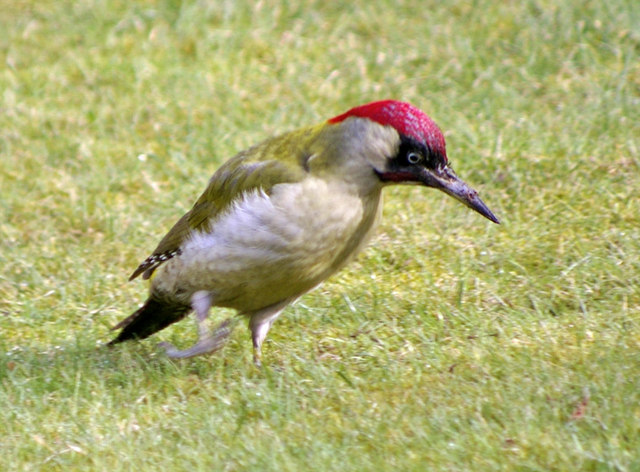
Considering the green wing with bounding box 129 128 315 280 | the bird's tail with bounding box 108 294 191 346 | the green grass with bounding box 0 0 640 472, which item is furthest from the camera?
the bird's tail with bounding box 108 294 191 346

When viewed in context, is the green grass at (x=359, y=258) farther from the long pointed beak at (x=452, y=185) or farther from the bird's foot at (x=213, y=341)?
the long pointed beak at (x=452, y=185)

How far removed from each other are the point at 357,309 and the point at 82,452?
5.41 ft

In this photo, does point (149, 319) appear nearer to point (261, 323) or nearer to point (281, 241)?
point (261, 323)

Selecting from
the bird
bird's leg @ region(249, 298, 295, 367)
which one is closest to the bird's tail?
the bird

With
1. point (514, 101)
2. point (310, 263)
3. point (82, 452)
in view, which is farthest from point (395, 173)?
point (514, 101)

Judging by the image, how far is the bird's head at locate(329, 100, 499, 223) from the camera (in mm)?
4359

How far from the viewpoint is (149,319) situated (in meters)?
5.19

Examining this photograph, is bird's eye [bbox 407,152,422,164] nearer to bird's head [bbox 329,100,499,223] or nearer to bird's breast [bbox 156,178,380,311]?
bird's head [bbox 329,100,499,223]

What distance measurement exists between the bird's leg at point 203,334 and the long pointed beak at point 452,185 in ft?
3.46

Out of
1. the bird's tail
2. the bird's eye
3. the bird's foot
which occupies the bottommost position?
→ the bird's tail

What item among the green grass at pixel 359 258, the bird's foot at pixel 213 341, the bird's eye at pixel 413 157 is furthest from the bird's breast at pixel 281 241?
the green grass at pixel 359 258

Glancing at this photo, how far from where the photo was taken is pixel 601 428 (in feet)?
A: 12.3

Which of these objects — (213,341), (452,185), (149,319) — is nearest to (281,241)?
(213,341)

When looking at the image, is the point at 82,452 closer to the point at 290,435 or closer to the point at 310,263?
the point at 290,435
